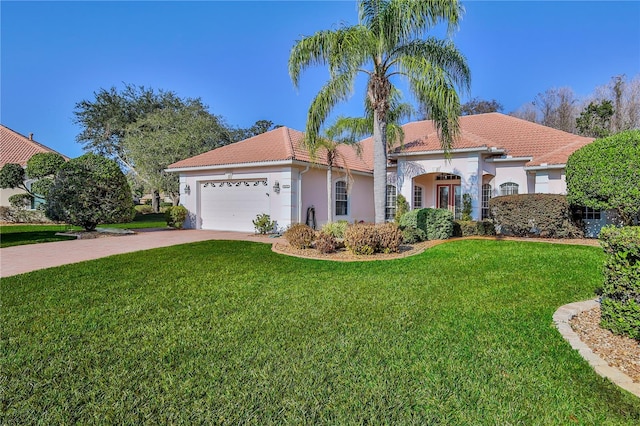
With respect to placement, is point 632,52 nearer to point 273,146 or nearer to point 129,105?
point 273,146

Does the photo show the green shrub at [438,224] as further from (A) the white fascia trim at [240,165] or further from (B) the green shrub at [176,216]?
(B) the green shrub at [176,216]

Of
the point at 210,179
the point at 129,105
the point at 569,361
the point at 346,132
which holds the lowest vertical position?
the point at 569,361

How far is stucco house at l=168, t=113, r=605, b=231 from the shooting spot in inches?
605

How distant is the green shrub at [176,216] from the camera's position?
17.9 m

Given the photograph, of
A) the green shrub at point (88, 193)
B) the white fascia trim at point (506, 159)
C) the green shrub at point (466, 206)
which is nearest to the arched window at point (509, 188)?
the white fascia trim at point (506, 159)

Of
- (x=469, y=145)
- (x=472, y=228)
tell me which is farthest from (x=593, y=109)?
(x=472, y=228)

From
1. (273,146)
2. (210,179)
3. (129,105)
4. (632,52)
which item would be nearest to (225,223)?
(210,179)

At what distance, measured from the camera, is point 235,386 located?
3.07m

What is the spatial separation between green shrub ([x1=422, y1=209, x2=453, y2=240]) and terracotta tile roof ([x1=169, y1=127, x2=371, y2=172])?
5995 millimetres

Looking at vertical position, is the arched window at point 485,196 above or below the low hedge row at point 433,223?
above

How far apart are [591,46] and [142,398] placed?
25.0m

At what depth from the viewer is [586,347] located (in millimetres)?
3863

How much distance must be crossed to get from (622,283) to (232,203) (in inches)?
629

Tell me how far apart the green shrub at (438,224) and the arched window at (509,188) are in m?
5.39
